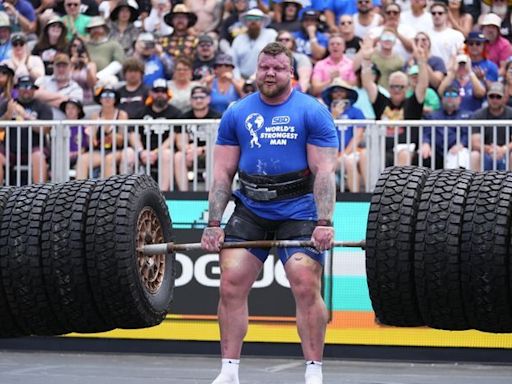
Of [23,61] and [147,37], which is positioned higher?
[147,37]

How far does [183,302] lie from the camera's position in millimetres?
13133

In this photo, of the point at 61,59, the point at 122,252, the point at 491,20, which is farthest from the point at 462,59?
the point at 122,252

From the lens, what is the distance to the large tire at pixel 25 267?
866 centimetres

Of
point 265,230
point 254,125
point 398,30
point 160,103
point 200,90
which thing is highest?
point 398,30

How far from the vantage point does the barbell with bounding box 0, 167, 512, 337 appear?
26.9 feet

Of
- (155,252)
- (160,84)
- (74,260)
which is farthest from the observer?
(160,84)

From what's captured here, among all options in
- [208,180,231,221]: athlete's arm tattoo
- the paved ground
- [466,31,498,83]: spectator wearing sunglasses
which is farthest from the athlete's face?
[466,31,498,83]: spectator wearing sunglasses

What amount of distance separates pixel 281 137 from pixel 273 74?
41 centimetres

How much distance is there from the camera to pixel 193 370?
38.7 ft

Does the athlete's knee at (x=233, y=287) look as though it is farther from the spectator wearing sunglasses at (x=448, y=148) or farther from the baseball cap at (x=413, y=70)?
the baseball cap at (x=413, y=70)

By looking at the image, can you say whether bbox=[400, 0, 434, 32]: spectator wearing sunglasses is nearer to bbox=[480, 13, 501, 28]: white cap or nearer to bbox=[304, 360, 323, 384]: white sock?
bbox=[480, 13, 501, 28]: white cap

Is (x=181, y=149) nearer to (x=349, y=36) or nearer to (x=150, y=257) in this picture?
(x=349, y=36)

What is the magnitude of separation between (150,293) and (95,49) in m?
7.65

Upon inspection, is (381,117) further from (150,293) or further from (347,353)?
(150,293)
